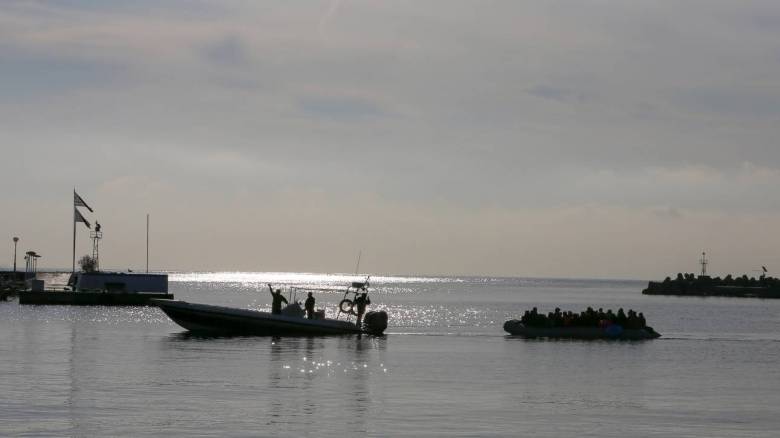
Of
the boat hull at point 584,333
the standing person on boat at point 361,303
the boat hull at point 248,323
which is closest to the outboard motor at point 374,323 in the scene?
the boat hull at point 248,323

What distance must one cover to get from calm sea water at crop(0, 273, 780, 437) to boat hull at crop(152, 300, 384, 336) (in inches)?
25.8

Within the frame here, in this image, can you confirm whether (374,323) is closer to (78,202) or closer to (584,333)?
(584,333)

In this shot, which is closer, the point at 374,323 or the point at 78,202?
the point at 374,323

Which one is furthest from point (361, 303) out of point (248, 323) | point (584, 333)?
point (584, 333)

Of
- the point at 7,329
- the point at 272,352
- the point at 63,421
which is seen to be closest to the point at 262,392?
the point at 63,421

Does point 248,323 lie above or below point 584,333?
above

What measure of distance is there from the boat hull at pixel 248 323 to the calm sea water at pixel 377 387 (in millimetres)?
656

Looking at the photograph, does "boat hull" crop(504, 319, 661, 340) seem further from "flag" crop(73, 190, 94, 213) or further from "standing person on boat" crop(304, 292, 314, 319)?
"flag" crop(73, 190, 94, 213)

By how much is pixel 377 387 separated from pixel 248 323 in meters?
24.9

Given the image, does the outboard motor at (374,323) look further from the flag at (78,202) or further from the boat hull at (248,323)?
the flag at (78,202)

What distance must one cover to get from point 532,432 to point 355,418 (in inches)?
209

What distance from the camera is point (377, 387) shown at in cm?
4384

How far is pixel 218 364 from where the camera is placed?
5119cm

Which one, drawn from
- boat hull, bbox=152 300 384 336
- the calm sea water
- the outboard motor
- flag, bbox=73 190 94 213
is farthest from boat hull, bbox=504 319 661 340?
flag, bbox=73 190 94 213
